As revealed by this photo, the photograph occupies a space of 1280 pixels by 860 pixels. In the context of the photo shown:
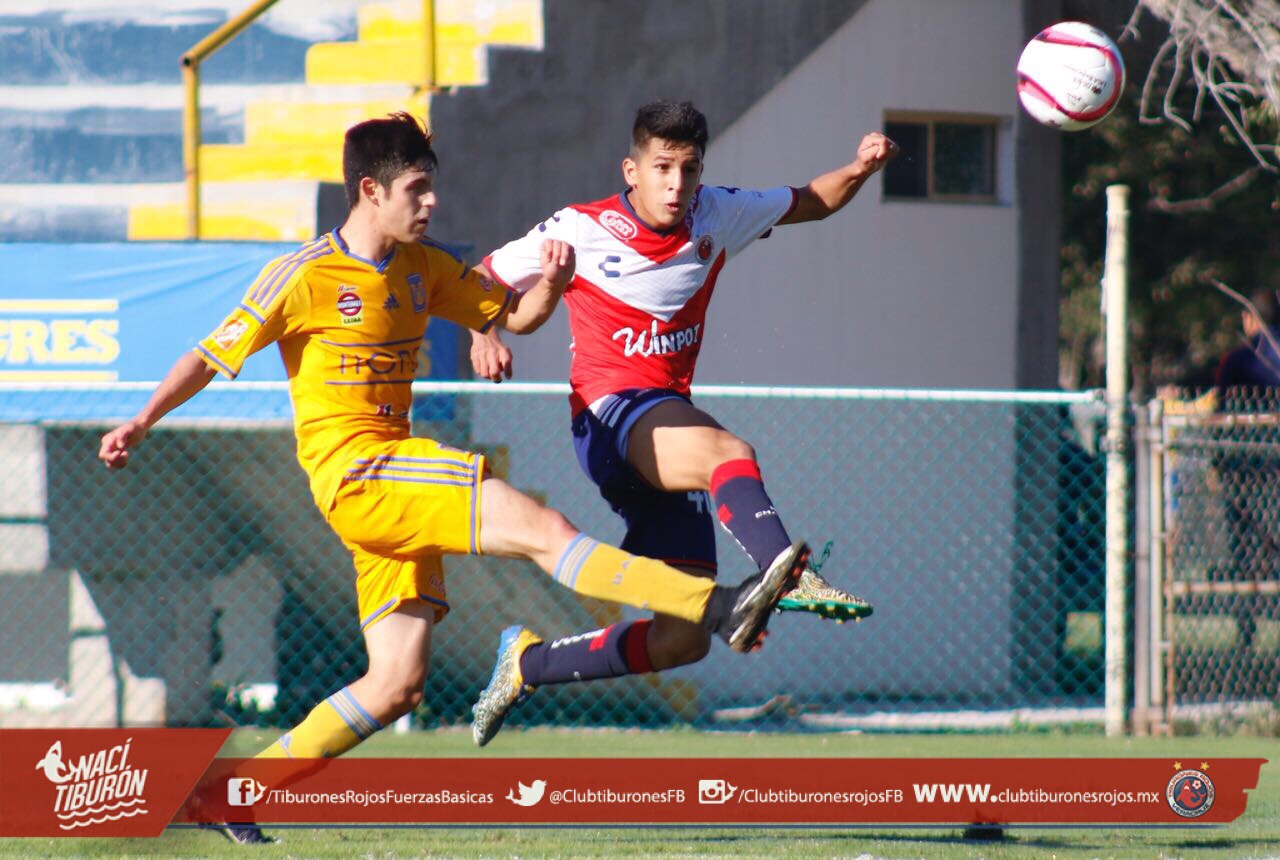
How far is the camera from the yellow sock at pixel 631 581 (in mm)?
5285

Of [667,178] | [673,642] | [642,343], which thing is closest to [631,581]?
[673,642]

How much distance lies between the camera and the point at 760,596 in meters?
5.21

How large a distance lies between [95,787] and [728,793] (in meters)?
2.14

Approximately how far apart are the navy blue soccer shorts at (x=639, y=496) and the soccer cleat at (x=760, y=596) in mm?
855

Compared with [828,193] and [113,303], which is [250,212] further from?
[828,193]

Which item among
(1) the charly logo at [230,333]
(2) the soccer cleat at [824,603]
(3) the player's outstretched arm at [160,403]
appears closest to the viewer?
(2) the soccer cleat at [824,603]

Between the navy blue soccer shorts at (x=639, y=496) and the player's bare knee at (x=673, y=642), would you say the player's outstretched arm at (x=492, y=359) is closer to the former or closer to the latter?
the navy blue soccer shorts at (x=639, y=496)

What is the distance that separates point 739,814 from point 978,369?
7378 millimetres

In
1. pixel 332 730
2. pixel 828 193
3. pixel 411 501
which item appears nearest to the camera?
pixel 411 501

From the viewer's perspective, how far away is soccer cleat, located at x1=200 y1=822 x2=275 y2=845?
20.2 ft

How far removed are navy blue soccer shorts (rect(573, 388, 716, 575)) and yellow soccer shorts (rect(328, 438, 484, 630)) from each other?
584mm

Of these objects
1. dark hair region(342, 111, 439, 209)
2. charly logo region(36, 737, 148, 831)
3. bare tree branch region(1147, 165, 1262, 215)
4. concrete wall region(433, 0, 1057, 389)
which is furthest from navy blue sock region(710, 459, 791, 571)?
bare tree branch region(1147, 165, 1262, 215)

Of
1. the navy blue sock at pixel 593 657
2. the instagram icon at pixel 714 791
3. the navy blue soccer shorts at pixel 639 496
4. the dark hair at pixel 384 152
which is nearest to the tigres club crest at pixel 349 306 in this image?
the dark hair at pixel 384 152

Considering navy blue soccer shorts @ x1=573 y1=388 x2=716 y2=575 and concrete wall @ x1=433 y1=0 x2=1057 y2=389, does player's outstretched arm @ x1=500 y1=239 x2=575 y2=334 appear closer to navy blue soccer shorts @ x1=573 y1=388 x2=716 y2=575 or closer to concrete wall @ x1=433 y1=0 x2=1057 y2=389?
navy blue soccer shorts @ x1=573 y1=388 x2=716 y2=575
